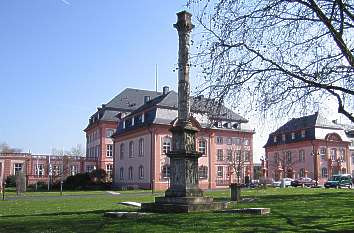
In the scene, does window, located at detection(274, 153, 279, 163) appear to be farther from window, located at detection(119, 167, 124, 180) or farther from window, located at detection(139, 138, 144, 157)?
window, located at detection(139, 138, 144, 157)

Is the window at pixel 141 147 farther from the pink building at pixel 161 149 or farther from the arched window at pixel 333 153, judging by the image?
the arched window at pixel 333 153

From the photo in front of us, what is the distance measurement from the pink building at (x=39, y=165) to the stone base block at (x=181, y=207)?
58.6 metres

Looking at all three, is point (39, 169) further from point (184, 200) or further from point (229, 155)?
point (184, 200)

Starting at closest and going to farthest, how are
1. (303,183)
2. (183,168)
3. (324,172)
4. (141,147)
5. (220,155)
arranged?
(183,168) < (303,183) < (141,147) < (220,155) < (324,172)

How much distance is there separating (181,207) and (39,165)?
67928 mm

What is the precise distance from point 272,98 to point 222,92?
142 cm

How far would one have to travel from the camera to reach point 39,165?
79812mm

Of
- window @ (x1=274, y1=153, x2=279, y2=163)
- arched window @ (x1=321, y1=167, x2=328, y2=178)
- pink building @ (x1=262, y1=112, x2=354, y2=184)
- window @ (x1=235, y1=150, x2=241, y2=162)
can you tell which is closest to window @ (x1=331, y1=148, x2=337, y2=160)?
pink building @ (x1=262, y1=112, x2=354, y2=184)

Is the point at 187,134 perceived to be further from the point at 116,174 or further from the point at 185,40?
the point at 116,174

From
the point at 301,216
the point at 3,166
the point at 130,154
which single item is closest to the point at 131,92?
the point at 130,154

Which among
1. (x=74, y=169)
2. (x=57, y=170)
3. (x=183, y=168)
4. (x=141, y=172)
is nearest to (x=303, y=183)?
(x=141, y=172)

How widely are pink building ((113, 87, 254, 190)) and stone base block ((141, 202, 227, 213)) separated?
111 ft

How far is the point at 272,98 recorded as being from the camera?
12.7 meters

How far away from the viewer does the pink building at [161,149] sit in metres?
55.8
